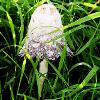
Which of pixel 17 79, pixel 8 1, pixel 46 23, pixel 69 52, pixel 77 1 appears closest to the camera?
pixel 46 23

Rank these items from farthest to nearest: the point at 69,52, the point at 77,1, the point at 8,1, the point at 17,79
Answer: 1. the point at 77,1
2. the point at 8,1
3. the point at 17,79
4. the point at 69,52

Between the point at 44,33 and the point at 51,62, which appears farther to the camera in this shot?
the point at 51,62

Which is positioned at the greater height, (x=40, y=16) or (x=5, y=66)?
(x=40, y=16)

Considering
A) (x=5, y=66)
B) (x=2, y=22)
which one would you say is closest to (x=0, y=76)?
(x=5, y=66)

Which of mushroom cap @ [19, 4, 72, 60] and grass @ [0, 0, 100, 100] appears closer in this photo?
mushroom cap @ [19, 4, 72, 60]

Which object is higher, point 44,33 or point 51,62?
point 44,33

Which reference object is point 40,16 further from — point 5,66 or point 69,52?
point 5,66

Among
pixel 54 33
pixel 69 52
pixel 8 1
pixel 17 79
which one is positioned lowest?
pixel 17 79

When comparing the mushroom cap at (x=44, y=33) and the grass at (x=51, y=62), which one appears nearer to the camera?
the mushroom cap at (x=44, y=33)
